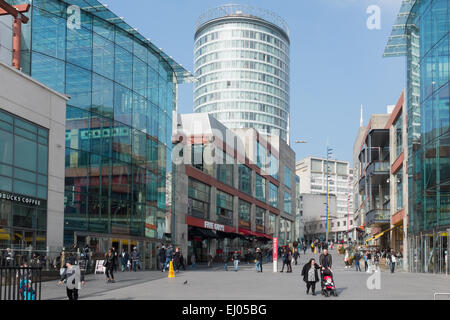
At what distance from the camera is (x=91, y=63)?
1564 inches

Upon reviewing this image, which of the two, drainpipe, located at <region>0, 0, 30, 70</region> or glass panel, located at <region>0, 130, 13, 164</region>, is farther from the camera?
drainpipe, located at <region>0, 0, 30, 70</region>

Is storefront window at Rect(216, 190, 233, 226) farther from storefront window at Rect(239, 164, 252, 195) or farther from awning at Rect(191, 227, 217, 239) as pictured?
awning at Rect(191, 227, 217, 239)

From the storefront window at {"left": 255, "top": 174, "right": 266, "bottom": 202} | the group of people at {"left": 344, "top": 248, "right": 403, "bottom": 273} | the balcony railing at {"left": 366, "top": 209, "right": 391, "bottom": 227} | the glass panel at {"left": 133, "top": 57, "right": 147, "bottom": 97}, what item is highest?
the glass panel at {"left": 133, "top": 57, "right": 147, "bottom": 97}

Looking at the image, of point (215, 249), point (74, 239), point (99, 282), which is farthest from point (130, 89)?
point (215, 249)

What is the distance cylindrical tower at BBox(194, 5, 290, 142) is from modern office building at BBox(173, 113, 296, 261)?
8824 centimetres

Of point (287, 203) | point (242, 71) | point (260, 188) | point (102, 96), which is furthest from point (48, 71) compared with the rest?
point (242, 71)

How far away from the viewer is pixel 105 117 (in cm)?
4109

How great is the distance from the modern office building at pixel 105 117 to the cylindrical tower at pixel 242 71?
135834mm

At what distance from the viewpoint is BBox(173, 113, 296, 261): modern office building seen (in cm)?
5712

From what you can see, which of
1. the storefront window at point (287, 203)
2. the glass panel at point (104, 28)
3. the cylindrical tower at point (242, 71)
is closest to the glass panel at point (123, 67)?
the glass panel at point (104, 28)

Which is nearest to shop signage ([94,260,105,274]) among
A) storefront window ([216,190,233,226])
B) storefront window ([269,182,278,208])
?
storefront window ([216,190,233,226])

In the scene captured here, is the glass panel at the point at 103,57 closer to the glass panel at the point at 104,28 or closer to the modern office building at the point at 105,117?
the modern office building at the point at 105,117

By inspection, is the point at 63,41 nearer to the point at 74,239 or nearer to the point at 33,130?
the point at 33,130

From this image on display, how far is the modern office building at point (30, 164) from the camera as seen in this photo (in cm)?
2877
